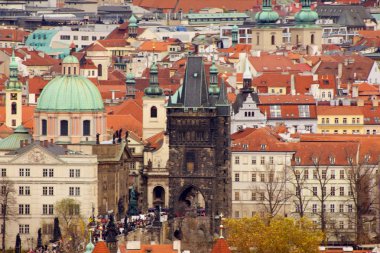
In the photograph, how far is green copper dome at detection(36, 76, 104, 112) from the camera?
169m

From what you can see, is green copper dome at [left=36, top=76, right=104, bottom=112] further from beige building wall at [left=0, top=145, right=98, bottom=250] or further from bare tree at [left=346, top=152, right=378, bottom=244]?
bare tree at [left=346, top=152, right=378, bottom=244]

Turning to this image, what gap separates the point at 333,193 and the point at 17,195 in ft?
53.4

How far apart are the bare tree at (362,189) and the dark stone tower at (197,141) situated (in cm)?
660

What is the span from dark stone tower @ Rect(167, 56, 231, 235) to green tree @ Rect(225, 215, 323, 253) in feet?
70.4

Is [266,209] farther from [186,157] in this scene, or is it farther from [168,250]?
[168,250]

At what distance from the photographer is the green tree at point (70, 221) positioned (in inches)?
5778

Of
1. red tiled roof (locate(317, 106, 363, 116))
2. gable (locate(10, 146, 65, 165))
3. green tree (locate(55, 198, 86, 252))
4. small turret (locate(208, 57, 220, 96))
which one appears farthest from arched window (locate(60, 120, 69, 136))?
red tiled roof (locate(317, 106, 363, 116))

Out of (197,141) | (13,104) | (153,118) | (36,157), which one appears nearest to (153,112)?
(153,118)

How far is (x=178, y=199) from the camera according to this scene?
16025 centimetres

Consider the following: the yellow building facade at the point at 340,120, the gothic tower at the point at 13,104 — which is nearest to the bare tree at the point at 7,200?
the gothic tower at the point at 13,104

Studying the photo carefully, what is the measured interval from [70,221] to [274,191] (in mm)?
11505

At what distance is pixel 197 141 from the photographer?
161000mm

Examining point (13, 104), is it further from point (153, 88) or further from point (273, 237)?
point (273, 237)

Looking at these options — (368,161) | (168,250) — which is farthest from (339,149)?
(168,250)
